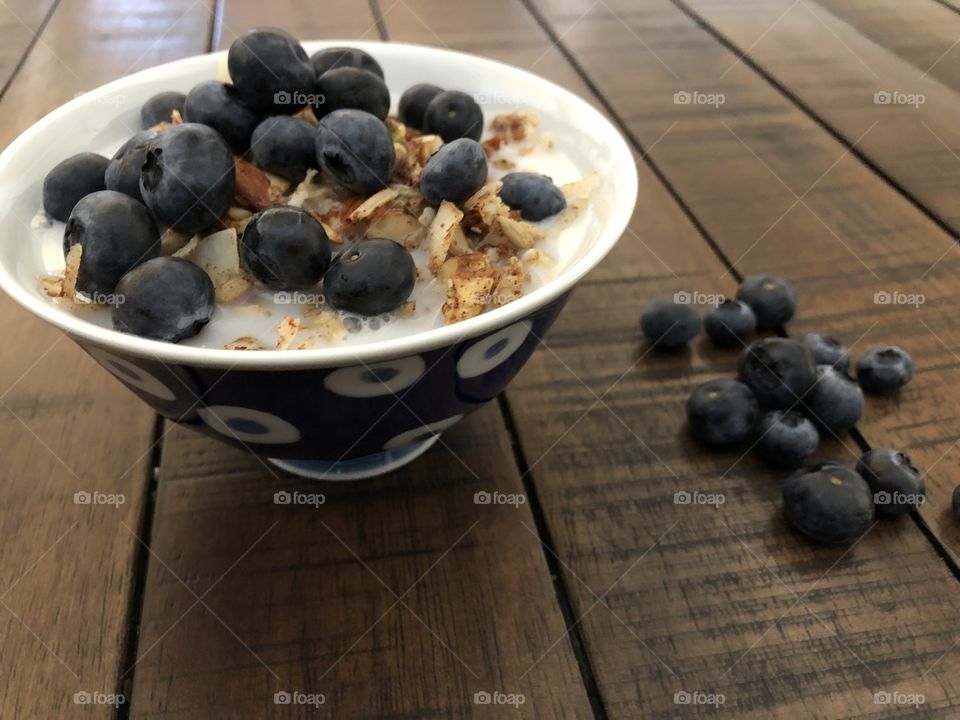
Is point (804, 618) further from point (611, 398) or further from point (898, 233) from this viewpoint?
point (898, 233)

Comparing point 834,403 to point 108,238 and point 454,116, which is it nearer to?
point 454,116

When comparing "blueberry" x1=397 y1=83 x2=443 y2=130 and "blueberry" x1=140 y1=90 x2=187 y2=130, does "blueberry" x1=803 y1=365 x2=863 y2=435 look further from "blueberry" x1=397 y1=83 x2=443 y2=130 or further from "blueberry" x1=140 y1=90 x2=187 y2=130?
"blueberry" x1=140 y1=90 x2=187 y2=130

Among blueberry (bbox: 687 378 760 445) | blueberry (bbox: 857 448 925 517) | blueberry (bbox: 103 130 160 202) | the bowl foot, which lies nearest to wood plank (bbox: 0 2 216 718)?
the bowl foot

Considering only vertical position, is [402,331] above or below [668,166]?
above

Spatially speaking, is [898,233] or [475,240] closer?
[475,240]

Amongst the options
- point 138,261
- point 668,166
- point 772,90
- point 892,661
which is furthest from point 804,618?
point 772,90

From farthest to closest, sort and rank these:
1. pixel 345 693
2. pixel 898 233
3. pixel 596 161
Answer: pixel 898 233 → pixel 596 161 → pixel 345 693

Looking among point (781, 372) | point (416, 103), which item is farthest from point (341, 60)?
point (781, 372)
